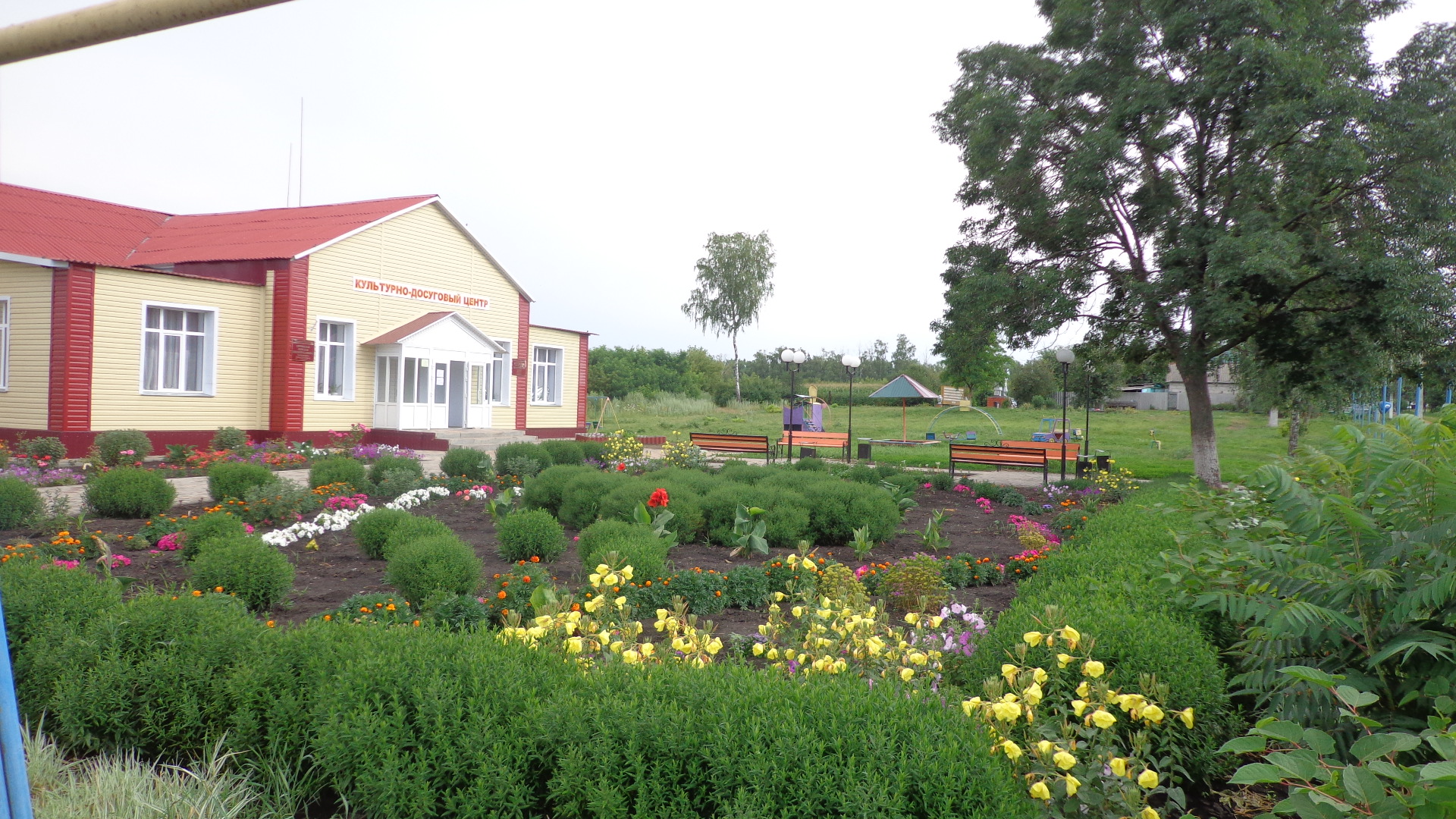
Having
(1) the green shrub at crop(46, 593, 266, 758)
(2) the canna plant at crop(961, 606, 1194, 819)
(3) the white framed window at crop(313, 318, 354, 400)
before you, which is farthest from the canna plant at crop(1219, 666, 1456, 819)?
(3) the white framed window at crop(313, 318, 354, 400)

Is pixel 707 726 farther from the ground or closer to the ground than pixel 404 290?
closer to the ground

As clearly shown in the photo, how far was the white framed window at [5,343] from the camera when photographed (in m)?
15.2

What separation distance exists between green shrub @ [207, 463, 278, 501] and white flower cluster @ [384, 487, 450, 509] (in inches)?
53.3

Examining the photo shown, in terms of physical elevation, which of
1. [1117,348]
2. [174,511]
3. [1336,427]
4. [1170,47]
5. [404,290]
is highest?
[1170,47]

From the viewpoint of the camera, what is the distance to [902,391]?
84.0 ft

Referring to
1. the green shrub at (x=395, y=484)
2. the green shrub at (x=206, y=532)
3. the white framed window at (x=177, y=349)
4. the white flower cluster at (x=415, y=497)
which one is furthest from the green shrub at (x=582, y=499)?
the white framed window at (x=177, y=349)

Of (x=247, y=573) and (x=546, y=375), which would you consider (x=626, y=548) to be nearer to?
(x=247, y=573)

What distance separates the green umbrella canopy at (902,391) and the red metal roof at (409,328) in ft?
42.7

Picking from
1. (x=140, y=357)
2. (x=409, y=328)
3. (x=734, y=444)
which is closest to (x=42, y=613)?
(x=734, y=444)

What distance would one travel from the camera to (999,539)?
8312 mm

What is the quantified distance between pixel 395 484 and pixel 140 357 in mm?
9012

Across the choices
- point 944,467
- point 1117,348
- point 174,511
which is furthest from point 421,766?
point 944,467

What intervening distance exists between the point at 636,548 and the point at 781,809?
3.60m

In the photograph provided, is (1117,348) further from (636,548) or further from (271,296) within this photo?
(271,296)
